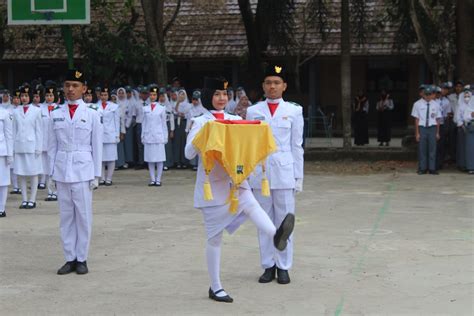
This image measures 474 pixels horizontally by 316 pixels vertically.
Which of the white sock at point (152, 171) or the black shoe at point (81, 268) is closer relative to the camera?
the black shoe at point (81, 268)

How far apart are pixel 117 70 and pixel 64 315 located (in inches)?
674

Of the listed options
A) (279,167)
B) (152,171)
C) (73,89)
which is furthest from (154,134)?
(279,167)

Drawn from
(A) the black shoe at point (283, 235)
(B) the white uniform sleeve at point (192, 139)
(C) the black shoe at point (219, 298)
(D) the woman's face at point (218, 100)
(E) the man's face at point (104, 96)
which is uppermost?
(E) the man's face at point (104, 96)

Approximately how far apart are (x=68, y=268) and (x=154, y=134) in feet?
29.7

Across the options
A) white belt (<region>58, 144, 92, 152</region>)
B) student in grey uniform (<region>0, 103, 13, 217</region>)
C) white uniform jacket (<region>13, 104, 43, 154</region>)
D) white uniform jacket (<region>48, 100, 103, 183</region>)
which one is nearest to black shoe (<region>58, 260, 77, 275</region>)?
white uniform jacket (<region>48, 100, 103, 183</region>)

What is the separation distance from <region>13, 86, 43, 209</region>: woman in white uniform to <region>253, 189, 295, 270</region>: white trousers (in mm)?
6365

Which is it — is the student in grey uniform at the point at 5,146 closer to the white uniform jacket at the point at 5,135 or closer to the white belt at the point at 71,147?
the white uniform jacket at the point at 5,135

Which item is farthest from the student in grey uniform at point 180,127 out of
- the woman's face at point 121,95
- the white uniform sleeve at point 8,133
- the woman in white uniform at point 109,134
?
the white uniform sleeve at point 8,133

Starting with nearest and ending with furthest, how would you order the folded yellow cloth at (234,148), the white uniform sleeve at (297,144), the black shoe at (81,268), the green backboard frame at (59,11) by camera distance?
the folded yellow cloth at (234,148)
the white uniform sleeve at (297,144)
the black shoe at (81,268)
the green backboard frame at (59,11)

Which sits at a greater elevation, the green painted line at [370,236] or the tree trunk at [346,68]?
the tree trunk at [346,68]

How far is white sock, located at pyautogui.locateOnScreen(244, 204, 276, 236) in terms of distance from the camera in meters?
6.71

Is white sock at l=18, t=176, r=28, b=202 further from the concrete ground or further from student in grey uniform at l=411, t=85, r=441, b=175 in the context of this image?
student in grey uniform at l=411, t=85, r=441, b=175

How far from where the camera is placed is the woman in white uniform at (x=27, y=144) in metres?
13.4

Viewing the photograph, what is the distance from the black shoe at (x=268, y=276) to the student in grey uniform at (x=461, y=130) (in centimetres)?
1127
